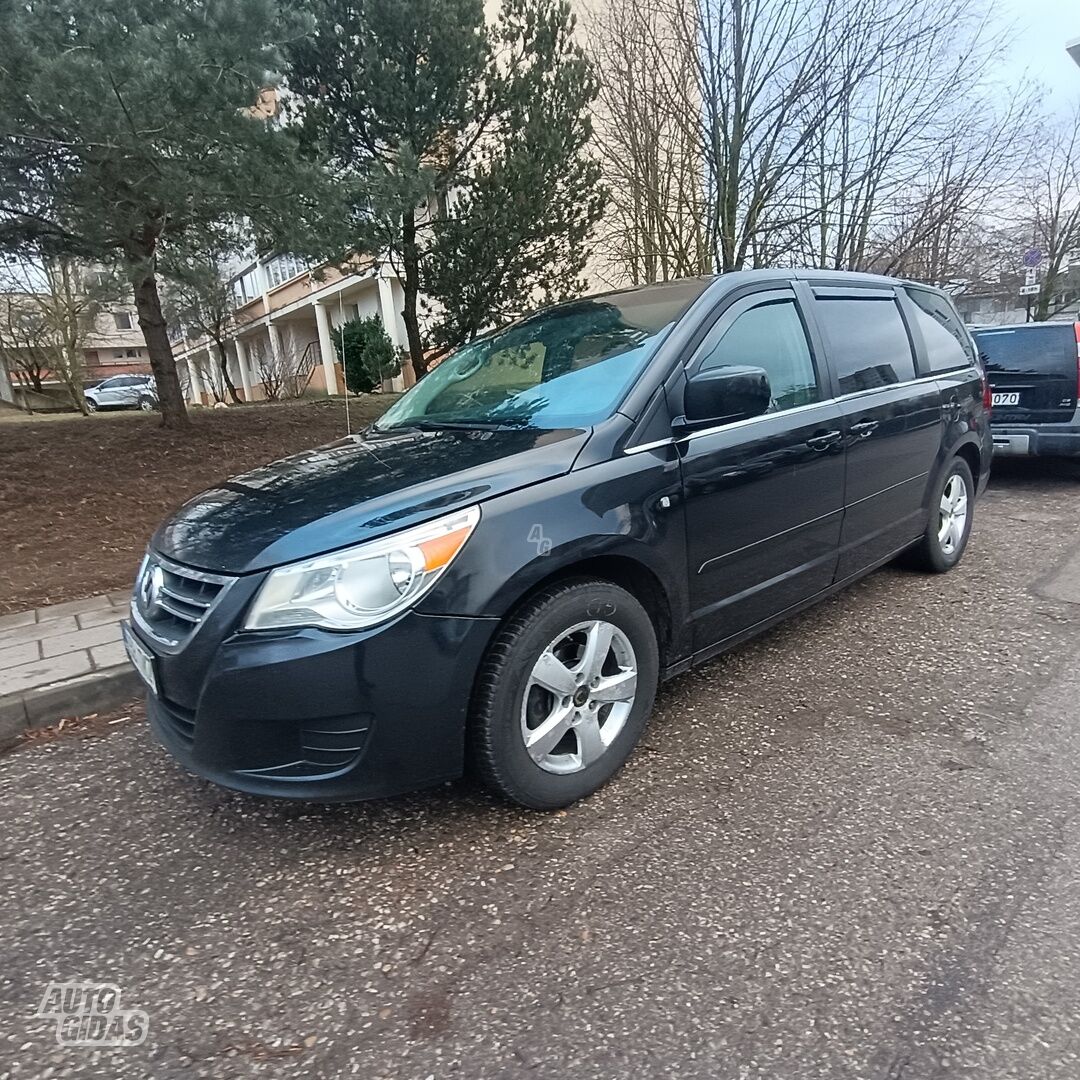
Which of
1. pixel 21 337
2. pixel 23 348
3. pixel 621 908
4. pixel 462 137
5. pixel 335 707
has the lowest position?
pixel 621 908

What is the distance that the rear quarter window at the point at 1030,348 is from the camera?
7012 mm

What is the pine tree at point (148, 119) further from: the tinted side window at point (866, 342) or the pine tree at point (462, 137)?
the tinted side window at point (866, 342)

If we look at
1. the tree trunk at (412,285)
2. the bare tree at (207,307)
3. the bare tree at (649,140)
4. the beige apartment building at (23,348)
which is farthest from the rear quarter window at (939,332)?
the beige apartment building at (23,348)

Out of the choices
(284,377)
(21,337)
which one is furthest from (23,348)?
(284,377)

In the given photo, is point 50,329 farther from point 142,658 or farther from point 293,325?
point 142,658

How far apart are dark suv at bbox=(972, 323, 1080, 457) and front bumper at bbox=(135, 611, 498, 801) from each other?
268 inches

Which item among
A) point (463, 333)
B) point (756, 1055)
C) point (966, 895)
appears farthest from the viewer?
point (463, 333)

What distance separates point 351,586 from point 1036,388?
7.28 m

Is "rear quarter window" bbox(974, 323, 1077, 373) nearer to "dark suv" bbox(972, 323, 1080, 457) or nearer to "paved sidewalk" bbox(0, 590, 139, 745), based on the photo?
"dark suv" bbox(972, 323, 1080, 457)

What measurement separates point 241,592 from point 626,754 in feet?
4.77

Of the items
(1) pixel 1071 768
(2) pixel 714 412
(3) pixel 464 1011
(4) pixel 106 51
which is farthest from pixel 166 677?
(4) pixel 106 51

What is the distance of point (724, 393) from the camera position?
2.82 meters

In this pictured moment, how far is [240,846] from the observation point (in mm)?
2564

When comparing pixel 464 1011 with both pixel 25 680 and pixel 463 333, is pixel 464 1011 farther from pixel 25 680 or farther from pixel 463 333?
pixel 463 333
